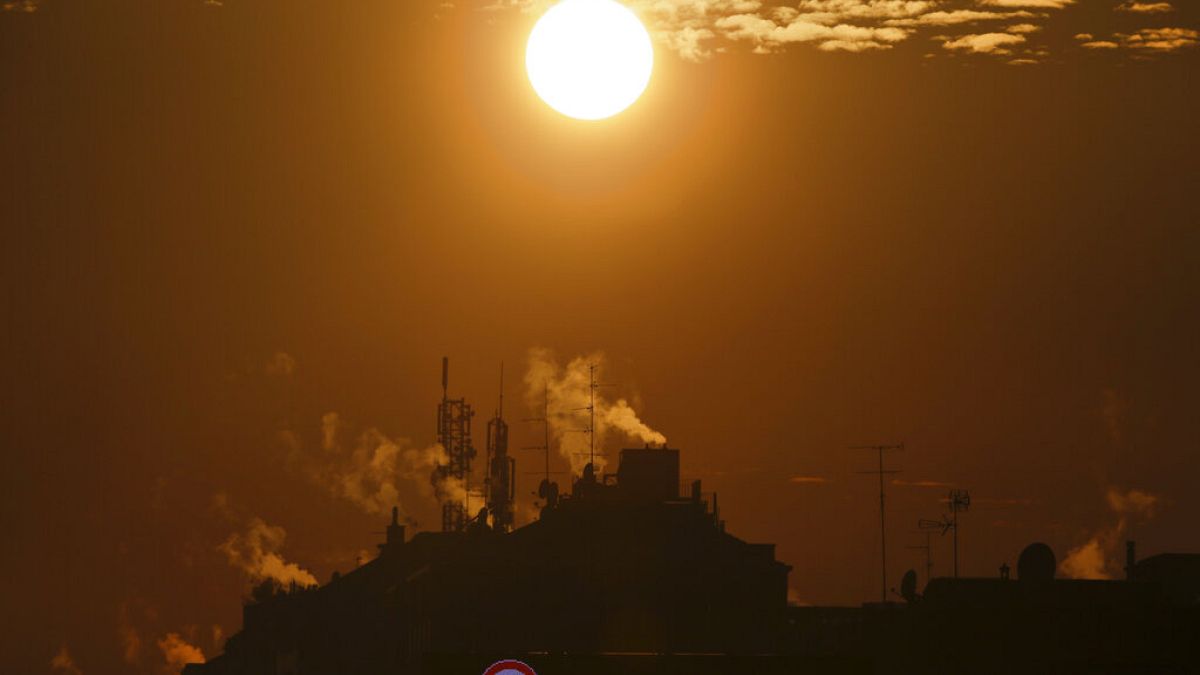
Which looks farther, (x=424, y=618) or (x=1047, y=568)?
(x=424, y=618)

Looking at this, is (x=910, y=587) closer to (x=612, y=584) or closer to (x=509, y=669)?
(x=612, y=584)

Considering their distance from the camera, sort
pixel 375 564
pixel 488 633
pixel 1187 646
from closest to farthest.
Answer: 1. pixel 1187 646
2. pixel 488 633
3. pixel 375 564

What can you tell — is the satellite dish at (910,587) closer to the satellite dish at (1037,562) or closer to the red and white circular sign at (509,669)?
the satellite dish at (1037,562)

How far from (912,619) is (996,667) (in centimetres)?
549

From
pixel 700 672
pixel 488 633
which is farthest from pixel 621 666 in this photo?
pixel 488 633

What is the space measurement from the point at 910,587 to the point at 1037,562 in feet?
28.3

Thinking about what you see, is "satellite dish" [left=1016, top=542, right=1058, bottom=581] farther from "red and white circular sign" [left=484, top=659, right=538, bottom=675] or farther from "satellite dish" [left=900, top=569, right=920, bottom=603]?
"red and white circular sign" [left=484, top=659, right=538, bottom=675]

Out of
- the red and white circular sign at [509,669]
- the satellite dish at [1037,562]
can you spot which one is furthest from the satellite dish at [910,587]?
the red and white circular sign at [509,669]

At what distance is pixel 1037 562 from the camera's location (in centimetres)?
6519

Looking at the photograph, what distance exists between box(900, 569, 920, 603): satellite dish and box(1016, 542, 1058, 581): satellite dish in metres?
7.68

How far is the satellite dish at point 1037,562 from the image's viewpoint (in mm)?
64938

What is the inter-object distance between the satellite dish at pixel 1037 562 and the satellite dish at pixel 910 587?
7684 millimetres

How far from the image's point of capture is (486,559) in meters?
82.9

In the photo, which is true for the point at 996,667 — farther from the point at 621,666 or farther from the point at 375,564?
the point at 375,564
